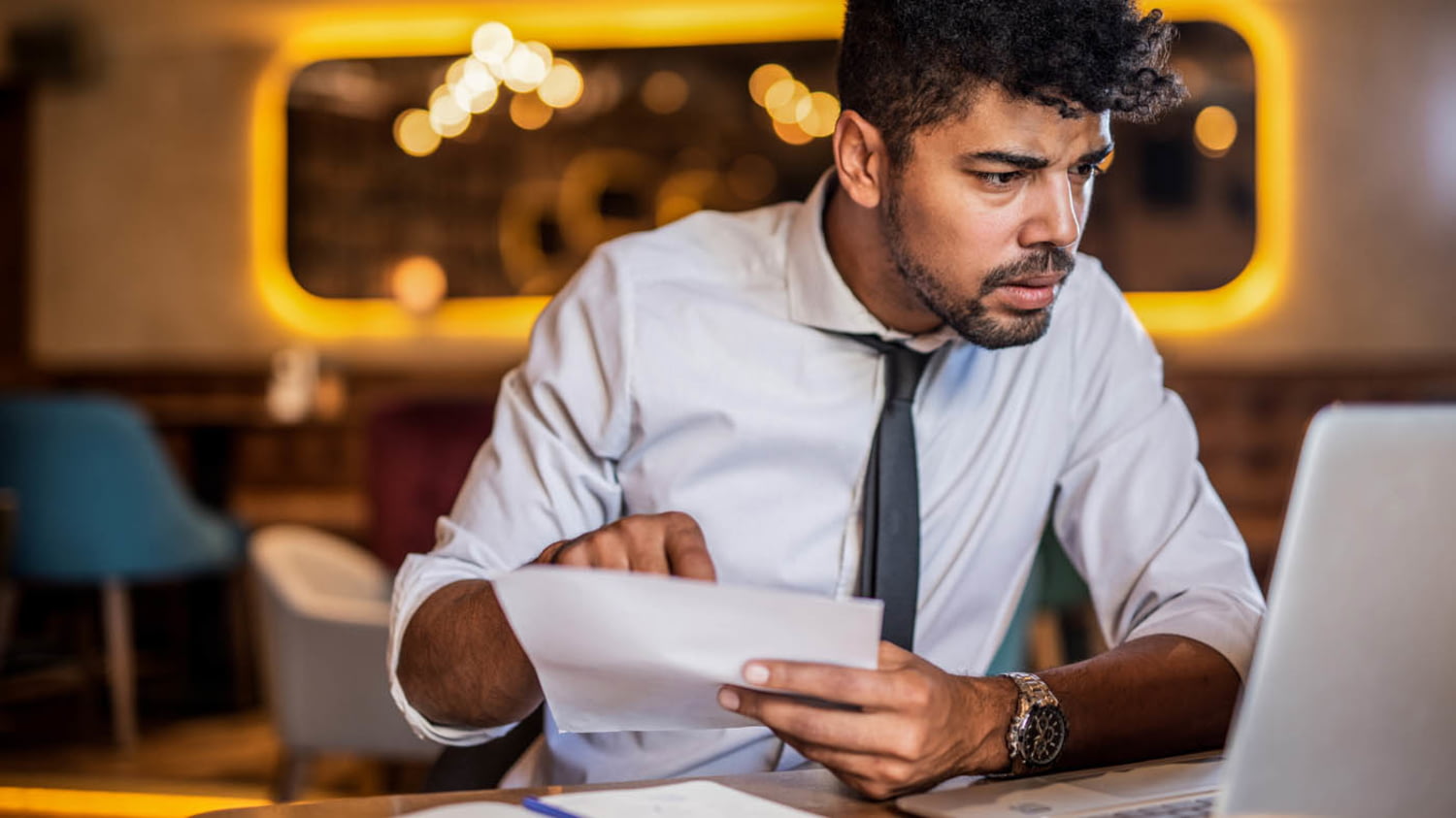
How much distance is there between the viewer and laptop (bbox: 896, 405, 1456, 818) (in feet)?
2.01

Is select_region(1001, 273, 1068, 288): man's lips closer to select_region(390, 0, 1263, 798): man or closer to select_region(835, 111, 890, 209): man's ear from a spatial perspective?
select_region(390, 0, 1263, 798): man

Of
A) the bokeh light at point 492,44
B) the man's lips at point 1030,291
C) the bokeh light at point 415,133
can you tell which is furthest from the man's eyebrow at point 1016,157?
the bokeh light at point 415,133

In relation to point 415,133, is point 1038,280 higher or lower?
lower

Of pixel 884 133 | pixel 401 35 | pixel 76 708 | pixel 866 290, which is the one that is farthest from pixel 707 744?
pixel 401 35

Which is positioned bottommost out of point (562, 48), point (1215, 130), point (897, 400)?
point (897, 400)

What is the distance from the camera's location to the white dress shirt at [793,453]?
53.1 inches

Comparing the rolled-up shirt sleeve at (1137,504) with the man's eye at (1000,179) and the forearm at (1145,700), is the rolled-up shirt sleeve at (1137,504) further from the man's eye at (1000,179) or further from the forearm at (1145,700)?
the man's eye at (1000,179)

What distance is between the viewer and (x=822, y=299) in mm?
1408

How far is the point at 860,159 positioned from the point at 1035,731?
2.03ft

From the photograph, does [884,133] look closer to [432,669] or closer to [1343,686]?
[432,669]

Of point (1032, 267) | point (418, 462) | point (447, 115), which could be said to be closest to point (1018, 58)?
point (1032, 267)

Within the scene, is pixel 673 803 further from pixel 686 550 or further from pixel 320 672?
pixel 320 672

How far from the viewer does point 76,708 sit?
4.72 metres

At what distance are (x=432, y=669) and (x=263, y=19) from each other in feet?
18.9
